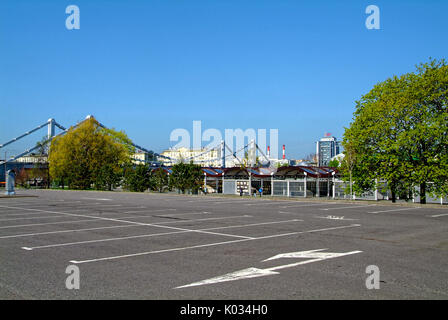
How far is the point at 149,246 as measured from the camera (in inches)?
424

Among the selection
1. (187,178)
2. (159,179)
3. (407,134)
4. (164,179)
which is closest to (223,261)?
(407,134)

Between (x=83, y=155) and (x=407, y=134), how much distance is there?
49.5 metres

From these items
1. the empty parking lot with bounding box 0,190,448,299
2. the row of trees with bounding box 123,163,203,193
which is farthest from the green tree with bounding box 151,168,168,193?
the empty parking lot with bounding box 0,190,448,299

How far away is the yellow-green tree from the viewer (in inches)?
2434

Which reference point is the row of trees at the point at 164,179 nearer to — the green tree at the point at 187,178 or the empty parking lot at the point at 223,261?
the green tree at the point at 187,178

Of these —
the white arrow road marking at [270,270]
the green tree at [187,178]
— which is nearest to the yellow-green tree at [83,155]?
the green tree at [187,178]

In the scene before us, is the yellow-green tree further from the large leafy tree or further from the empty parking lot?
the empty parking lot

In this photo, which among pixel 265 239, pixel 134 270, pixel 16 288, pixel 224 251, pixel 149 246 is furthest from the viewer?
pixel 265 239

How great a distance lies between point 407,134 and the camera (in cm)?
2920

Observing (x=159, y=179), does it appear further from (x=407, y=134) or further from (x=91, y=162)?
(x=407, y=134)

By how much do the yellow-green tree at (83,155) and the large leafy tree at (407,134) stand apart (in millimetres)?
38434

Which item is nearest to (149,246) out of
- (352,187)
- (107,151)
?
(352,187)

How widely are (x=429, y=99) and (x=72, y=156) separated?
51827 mm

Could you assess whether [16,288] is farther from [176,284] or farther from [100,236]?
[100,236]
